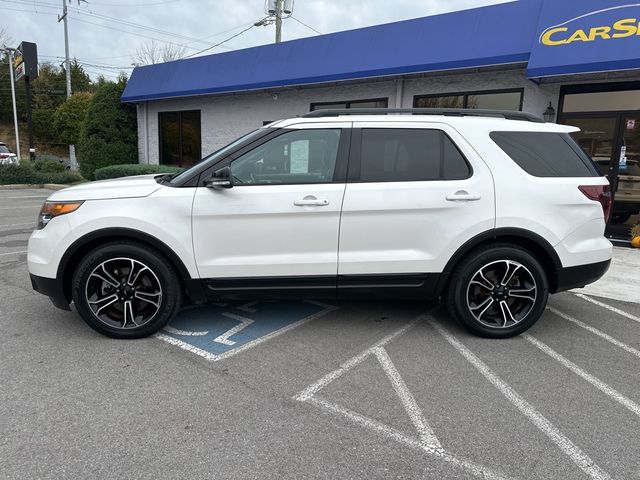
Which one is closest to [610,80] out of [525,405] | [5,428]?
[525,405]

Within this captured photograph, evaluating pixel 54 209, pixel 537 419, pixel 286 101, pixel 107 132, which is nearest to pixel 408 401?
pixel 537 419

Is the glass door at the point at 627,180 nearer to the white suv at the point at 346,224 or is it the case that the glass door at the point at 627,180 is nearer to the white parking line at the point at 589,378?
the white suv at the point at 346,224

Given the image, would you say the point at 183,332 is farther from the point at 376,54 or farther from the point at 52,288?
the point at 376,54

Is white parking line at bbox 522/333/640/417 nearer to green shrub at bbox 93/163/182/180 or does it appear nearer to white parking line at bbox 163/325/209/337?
white parking line at bbox 163/325/209/337

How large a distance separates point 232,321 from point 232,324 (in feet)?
0.25

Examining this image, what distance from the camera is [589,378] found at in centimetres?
343

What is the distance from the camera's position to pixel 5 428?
2.66 meters

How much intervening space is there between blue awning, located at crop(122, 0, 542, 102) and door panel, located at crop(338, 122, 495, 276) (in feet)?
18.3

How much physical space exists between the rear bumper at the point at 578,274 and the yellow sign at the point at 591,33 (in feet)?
16.3

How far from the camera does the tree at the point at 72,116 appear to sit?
43875mm

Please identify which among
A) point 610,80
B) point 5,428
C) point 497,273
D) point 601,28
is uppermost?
point 601,28

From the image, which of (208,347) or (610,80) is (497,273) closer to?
(208,347)

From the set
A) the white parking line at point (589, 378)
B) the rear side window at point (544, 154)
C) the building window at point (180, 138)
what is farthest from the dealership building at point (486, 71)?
the white parking line at point (589, 378)

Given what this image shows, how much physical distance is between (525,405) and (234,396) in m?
1.93
